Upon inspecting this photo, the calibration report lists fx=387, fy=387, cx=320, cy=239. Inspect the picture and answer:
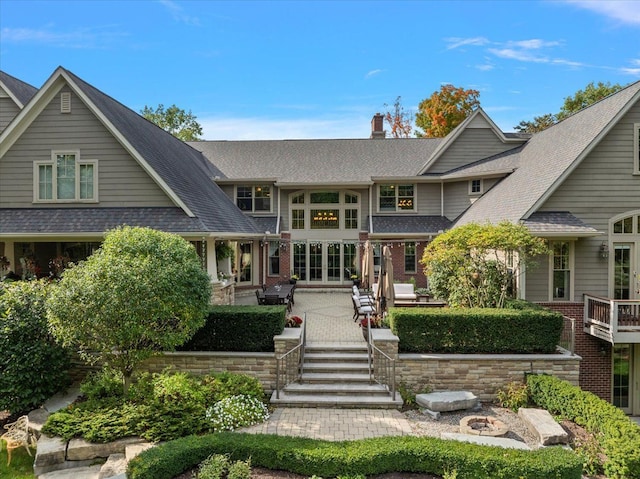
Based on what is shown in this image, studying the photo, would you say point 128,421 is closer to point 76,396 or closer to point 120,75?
point 76,396

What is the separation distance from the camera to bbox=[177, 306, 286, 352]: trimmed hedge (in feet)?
32.3

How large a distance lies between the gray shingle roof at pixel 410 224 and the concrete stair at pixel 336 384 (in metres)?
10.3

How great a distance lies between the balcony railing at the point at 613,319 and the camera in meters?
10.7

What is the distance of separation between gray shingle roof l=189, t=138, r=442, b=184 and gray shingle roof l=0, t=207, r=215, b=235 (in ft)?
28.4

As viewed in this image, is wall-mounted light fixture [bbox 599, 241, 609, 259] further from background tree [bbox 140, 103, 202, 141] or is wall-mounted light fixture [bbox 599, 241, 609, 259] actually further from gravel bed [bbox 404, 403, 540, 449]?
Answer: background tree [bbox 140, 103, 202, 141]

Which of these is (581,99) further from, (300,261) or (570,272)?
(300,261)

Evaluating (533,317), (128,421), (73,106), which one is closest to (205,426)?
(128,421)

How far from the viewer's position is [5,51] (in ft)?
59.0

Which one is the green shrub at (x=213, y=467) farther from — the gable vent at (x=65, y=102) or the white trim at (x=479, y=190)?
the white trim at (x=479, y=190)

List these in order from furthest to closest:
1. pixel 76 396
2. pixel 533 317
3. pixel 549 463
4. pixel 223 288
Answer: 1. pixel 223 288
2. pixel 533 317
3. pixel 76 396
4. pixel 549 463

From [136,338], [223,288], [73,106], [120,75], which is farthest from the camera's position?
[120,75]

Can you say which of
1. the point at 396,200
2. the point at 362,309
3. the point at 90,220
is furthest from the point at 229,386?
the point at 396,200

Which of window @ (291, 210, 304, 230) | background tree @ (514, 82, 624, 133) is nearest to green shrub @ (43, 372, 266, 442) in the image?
window @ (291, 210, 304, 230)

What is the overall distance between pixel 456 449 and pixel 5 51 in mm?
23845
